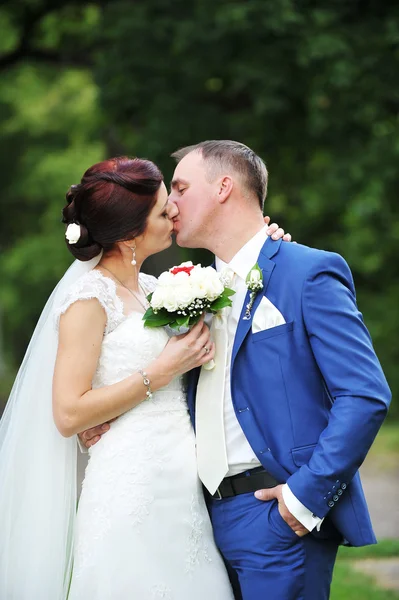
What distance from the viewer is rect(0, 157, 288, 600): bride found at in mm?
3703

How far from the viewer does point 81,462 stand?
429 cm

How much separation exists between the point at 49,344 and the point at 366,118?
6945 millimetres

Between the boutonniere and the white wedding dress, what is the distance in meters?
0.49

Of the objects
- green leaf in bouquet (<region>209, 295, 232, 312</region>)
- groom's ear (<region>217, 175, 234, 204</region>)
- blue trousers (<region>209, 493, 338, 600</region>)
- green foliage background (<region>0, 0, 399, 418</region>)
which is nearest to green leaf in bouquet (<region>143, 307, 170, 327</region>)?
green leaf in bouquet (<region>209, 295, 232, 312</region>)

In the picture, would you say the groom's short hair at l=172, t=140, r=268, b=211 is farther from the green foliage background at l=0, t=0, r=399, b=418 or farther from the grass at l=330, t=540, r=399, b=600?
the green foliage background at l=0, t=0, r=399, b=418

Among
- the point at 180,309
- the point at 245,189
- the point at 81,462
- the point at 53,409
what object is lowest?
the point at 81,462

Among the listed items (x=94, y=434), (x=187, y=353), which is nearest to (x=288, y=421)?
(x=187, y=353)

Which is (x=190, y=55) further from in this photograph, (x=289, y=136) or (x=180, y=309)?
(x=180, y=309)

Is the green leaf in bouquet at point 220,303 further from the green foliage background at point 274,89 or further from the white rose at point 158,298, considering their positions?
the green foliage background at point 274,89

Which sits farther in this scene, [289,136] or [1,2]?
[1,2]

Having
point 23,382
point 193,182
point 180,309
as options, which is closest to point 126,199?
point 193,182

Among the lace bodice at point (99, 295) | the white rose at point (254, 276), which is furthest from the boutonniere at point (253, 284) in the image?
the lace bodice at point (99, 295)

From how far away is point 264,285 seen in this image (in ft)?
12.2

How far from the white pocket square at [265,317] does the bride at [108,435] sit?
0.84ft
